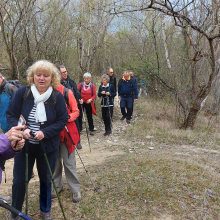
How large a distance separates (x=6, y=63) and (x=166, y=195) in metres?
8.92

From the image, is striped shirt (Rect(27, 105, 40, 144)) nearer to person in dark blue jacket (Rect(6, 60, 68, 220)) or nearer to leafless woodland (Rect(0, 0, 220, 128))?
person in dark blue jacket (Rect(6, 60, 68, 220))

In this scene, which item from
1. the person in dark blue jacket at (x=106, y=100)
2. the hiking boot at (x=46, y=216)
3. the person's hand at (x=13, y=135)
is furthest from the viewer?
the person in dark blue jacket at (x=106, y=100)

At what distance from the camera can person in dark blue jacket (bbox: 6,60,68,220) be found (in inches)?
98.2

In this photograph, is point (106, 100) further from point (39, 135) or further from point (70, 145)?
point (39, 135)

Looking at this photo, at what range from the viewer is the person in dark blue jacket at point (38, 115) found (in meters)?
2.49

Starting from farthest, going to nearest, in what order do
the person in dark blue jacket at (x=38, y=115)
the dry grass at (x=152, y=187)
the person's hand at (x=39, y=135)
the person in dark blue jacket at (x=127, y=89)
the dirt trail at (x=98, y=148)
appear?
the person in dark blue jacket at (x=127, y=89) → the dirt trail at (x=98, y=148) → the dry grass at (x=152, y=187) → the person in dark blue jacket at (x=38, y=115) → the person's hand at (x=39, y=135)

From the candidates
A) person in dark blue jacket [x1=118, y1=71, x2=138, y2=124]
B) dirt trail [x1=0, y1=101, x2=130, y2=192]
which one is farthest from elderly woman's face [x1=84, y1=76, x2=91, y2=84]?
person in dark blue jacket [x1=118, y1=71, x2=138, y2=124]

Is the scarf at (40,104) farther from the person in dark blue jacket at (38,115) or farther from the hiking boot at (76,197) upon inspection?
the hiking boot at (76,197)

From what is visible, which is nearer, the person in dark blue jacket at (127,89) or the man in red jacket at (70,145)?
the man in red jacket at (70,145)

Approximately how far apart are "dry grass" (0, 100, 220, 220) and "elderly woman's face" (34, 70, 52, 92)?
1.78 m

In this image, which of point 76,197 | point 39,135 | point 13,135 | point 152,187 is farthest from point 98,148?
point 13,135

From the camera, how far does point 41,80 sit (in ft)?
8.37

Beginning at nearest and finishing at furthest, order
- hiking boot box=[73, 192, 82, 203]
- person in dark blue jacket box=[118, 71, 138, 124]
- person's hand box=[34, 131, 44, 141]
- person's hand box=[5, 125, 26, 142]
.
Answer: person's hand box=[5, 125, 26, 142]
person's hand box=[34, 131, 44, 141]
hiking boot box=[73, 192, 82, 203]
person in dark blue jacket box=[118, 71, 138, 124]

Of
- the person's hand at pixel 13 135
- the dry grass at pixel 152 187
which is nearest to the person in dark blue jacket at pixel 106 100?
the dry grass at pixel 152 187
